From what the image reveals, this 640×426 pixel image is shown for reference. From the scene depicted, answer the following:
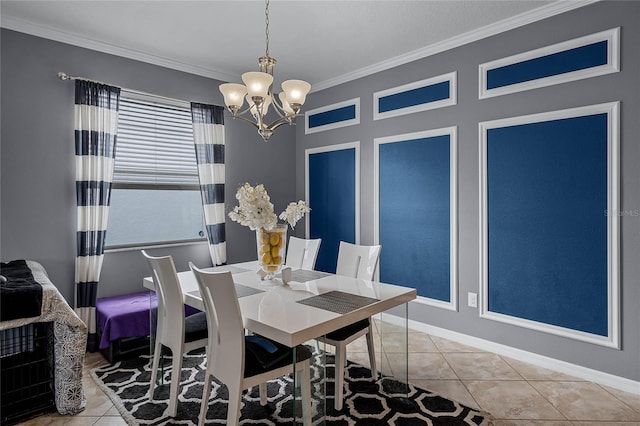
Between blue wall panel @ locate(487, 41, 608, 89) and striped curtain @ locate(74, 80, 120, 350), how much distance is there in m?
3.36

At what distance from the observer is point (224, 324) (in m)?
1.83

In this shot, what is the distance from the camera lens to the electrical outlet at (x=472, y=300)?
3299 mm

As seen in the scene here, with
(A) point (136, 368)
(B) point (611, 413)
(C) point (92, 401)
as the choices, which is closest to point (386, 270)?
(B) point (611, 413)

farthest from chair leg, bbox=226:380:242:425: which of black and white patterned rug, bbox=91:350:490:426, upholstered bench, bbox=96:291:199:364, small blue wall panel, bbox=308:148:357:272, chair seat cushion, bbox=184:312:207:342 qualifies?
small blue wall panel, bbox=308:148:357:272

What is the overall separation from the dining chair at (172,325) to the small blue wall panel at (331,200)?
2232 mm

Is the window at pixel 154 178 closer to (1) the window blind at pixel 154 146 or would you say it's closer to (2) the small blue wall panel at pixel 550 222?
(1) the window blind at pixel 154 146

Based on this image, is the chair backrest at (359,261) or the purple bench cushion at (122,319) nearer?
the chair backrest at (359,261)

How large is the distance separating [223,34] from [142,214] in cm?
187

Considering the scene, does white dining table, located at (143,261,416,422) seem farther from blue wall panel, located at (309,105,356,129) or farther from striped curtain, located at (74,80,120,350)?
blue wall panel, located at (309,105,356,129)

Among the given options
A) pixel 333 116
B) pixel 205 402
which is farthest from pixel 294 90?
pixel 333 116

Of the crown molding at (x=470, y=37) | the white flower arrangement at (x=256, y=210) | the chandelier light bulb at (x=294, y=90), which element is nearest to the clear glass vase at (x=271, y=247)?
the white flower arrangement at (x=256, y=210)

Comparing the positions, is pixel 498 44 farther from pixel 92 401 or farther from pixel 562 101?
pixel 92 401

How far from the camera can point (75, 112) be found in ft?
10.5

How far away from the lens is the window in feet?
11.7
